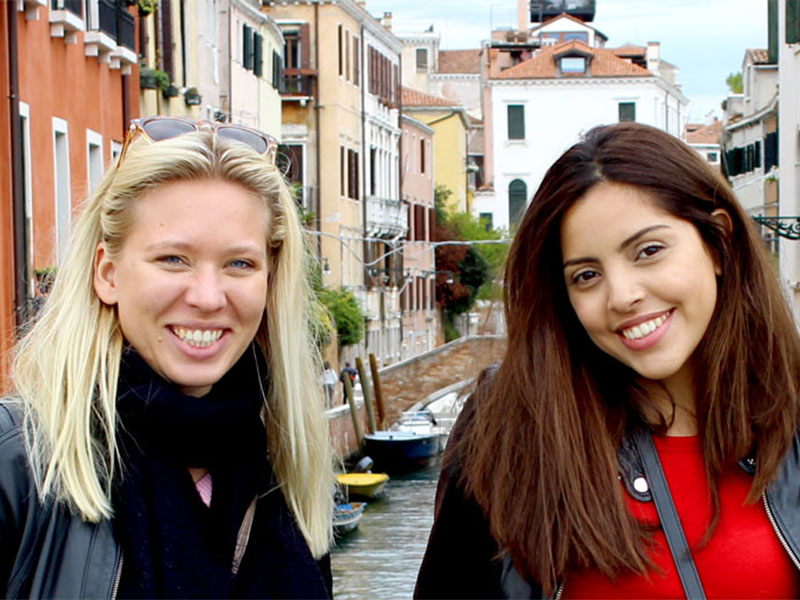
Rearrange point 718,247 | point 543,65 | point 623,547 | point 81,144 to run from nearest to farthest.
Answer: point 623,547, point 718,247, point 81,144, point 543,65

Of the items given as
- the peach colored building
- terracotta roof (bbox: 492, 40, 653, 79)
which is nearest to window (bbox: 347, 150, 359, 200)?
the peach colored building

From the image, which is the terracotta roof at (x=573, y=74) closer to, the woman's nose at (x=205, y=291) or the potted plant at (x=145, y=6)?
the potted plant at (x=145, y=6)

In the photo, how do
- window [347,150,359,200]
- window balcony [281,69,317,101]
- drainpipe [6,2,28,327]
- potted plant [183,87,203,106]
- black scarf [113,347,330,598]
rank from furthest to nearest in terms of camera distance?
window [347,150,359,200], window balcony [281,69,317,101], potted plant [183,87,203,106], drainpipe [6,2,28,327], black scarf [113,347,330,598]

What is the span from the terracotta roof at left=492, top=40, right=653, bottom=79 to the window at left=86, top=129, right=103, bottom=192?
132 ft

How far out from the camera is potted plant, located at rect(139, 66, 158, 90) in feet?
53.5

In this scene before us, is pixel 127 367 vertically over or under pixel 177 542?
over

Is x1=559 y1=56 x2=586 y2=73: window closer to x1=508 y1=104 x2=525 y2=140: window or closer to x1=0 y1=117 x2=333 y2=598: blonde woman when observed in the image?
x1=508 y1=104 x2=525 y2=140: window

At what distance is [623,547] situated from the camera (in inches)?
97.1

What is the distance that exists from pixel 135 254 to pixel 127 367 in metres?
0.15

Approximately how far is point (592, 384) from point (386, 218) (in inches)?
1359

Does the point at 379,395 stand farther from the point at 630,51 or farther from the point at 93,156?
the point at 630,51

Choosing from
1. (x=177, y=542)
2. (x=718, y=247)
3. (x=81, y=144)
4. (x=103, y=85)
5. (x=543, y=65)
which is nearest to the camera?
(x=177, y=542)

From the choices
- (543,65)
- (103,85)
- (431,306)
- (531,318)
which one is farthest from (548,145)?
(531,318)

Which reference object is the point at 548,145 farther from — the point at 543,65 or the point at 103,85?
the point at 103,85
